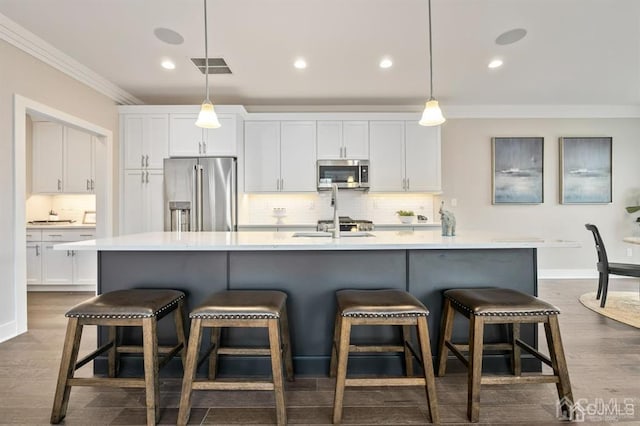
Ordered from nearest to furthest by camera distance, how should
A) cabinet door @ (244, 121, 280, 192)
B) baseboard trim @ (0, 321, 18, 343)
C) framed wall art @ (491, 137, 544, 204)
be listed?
baseboard trim @ (0, 321, 18, 343) < cabinet door @ (244, 121, 280, 192) < framed wall art @ (491, 137, 544, 204)

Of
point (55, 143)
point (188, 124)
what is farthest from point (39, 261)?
point (188, 124)

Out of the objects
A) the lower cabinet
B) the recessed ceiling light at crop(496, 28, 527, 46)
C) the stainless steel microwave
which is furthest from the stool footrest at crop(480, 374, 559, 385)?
the lower cabinet

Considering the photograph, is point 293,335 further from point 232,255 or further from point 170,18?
point 170,18

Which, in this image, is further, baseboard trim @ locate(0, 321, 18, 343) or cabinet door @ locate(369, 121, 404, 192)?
cabinet door @ locate(369, 121, 404, 192)

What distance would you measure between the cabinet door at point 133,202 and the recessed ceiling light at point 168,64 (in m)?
1.46

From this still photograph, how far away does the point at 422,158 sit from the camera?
4602 millimetres

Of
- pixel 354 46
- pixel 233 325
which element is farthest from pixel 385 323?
pixel 354 46

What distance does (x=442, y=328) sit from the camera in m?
2.02

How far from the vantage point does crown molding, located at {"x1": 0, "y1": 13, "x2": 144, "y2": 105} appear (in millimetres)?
2727

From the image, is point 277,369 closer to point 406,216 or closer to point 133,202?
point 406,216

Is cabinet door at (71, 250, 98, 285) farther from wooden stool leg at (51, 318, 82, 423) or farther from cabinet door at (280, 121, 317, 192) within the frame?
wooden stool leg at (51, 318, 82, 423)

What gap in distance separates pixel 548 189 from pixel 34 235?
7370 millimetres

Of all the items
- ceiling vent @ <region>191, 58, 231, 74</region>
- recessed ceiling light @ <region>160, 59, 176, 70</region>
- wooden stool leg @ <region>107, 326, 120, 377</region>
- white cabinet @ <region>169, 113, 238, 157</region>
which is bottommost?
wooden stool leg @ <region>107, 326, 120, 377</region>

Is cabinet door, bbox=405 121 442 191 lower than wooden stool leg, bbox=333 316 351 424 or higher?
higher
